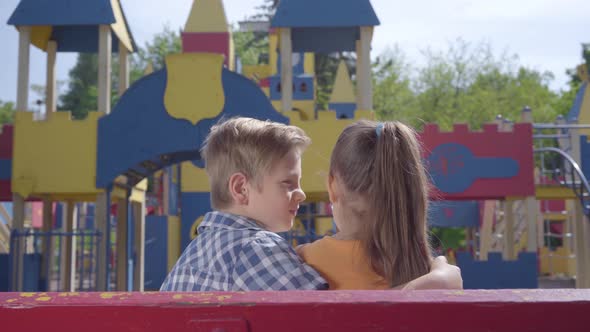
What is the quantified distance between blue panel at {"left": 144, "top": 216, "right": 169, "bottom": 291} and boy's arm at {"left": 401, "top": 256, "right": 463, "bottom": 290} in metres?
11.3

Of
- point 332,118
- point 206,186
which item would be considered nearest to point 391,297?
point 332,118

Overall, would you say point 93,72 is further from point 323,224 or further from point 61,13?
point 61,13

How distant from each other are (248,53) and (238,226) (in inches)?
→ 1314

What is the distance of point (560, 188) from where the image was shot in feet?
38.5

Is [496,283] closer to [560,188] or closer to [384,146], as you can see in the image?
[560,188]

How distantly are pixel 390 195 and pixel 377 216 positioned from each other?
72 millimetres

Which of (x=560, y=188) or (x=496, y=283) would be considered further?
(x=560, y=188)

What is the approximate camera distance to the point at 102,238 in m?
8.45

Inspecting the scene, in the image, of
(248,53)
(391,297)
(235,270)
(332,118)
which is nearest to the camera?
(391,297)

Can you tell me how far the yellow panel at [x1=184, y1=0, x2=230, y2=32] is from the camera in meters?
13.7

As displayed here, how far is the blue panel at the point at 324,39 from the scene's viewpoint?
9662 millimetres

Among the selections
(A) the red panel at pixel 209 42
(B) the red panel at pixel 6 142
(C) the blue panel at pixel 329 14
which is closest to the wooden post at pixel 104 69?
(B) the red panel at pixel 6 142

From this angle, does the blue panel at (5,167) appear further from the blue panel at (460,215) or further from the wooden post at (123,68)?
the blue panel at (460,215)

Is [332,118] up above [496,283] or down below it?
above
